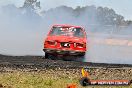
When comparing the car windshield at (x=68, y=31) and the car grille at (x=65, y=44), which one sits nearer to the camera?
the car grille at (x=65, y=44)

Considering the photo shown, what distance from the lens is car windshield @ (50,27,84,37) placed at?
66.8 ft

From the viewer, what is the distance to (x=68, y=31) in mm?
20531

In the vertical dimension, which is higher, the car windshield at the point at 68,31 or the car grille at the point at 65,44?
the car windshield at the point at 68,31

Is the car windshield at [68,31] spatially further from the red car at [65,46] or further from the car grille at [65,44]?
the car grille at [65,44]

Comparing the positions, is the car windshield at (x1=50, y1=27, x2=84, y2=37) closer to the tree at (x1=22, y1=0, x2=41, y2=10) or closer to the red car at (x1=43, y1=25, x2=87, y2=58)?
the red car at (x1=43, y1=25, x2=87, y2=58)

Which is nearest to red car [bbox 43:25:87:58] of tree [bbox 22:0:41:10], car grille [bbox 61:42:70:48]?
car grille [bbox 61:42:70:48]

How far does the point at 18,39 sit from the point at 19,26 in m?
5.87

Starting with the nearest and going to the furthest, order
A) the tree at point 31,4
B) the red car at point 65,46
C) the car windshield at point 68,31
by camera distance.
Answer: the red car at point 65,46, the car windshield at point 68,31, the tree at point 31,4

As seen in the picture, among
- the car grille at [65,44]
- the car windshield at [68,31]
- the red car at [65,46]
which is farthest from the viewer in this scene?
the car windshield at [68,31]

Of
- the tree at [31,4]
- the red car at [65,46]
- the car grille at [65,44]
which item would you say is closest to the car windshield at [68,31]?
the red car at [65,46]

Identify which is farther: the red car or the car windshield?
the car windshield

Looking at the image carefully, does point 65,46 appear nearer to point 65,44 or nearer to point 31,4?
point 65,44

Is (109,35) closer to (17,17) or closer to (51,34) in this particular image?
(17,17)

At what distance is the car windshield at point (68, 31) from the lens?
20375 millimetres
